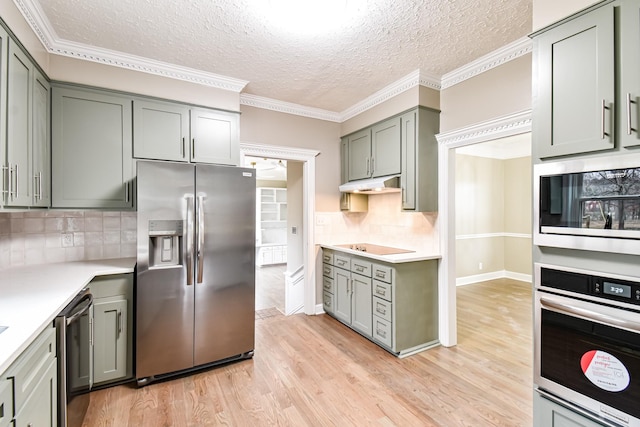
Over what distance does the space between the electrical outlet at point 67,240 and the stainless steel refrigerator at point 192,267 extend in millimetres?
921

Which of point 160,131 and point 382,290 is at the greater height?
point 160,131

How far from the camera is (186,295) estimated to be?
100 inches

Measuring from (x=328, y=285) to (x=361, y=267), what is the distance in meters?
0.81

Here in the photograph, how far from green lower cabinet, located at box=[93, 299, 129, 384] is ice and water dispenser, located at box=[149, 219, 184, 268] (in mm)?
403

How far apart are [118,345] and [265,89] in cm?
279

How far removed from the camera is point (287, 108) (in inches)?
151

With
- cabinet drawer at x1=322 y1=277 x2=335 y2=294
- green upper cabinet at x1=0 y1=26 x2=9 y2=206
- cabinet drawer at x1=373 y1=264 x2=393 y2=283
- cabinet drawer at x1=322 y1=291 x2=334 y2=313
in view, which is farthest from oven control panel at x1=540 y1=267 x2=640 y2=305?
green upper cabinet at x1=0 y1=26 x2=9 y2=206

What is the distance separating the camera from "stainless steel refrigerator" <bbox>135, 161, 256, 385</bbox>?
2412 millimetres

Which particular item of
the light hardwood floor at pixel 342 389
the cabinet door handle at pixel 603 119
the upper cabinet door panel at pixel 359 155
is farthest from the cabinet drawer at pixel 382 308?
the cabinet door handle at pixel 603 119

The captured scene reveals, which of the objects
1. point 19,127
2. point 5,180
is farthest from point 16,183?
point 19,127

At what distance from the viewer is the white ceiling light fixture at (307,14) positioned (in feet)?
6.20

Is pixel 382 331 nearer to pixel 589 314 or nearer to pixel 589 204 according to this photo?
pixel 589 314

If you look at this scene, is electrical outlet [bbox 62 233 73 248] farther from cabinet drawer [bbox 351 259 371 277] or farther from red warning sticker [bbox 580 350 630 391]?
red warning sticker [bbox 580 350 630 391]

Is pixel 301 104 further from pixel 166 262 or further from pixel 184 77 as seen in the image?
pixel 166 262
